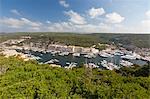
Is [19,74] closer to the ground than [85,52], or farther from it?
farther from it

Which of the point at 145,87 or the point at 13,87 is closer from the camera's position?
the point at 13,87

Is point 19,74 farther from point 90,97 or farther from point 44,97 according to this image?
point 90,97

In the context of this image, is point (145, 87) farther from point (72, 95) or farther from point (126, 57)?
point (126, 57)

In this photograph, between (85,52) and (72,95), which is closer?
(72,95)

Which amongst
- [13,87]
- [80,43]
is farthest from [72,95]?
[80,43]

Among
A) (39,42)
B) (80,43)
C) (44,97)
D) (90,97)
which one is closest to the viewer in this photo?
(44,97)

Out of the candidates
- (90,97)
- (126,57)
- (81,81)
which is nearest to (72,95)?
(90,97)

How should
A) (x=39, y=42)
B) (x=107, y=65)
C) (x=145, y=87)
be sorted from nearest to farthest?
1. (x=145, y=87)
2. (x=107, y=65)
3. (x=39, y=42)

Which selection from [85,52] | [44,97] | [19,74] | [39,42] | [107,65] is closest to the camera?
[44,97]

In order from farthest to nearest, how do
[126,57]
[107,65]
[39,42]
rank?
1. [39,42]
2. [126,57]
3. [107,65]
